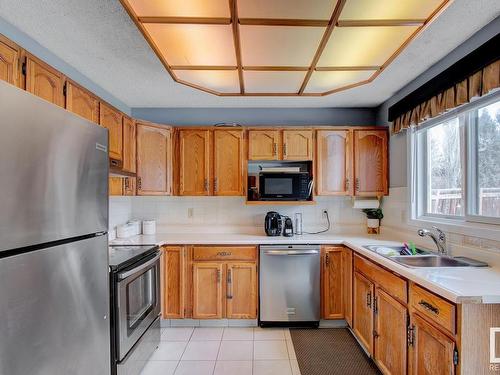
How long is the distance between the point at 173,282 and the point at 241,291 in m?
0.68

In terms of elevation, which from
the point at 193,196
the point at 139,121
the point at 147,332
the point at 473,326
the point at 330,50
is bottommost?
the point at 147,332

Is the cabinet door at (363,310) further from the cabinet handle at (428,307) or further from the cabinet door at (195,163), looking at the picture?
the cabinet door at (195,163)

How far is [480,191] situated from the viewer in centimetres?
192

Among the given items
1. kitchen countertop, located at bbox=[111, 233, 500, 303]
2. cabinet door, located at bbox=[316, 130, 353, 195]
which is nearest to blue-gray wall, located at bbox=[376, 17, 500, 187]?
cabinet door, located at bbox=[316, 130, 353, 195]

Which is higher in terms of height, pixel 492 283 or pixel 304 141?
pixel 304 141

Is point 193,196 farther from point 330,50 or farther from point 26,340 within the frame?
point 26,340

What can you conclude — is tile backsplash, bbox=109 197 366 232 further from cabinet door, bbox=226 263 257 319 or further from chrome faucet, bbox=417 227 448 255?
chrome faucet, bbox=417 227 448 255

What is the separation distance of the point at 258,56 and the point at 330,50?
47 centimetres

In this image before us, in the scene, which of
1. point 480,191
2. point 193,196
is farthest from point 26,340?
point 480,191

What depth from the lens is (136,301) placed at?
80.4 inches

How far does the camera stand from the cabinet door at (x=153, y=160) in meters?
2.90

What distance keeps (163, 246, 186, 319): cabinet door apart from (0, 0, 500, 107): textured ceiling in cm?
159

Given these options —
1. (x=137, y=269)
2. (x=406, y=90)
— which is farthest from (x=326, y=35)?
(x=137, y=269)

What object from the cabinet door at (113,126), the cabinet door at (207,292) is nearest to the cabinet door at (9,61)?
the cabinet door at (113,126)
